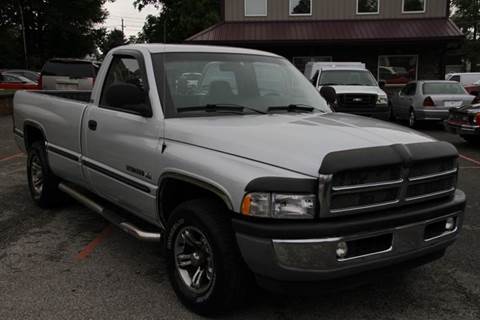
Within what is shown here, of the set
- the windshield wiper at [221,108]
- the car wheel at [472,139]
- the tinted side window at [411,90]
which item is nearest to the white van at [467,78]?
the tinted side window at [411,90]

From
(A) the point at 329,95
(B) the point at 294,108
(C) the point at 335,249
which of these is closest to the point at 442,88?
(A) the point at 329,95

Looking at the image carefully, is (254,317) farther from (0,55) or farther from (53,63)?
(0,55)

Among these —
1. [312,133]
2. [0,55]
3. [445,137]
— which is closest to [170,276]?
[312,133]

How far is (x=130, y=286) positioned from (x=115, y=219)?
0.70m

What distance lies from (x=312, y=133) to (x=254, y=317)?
51.2 inches

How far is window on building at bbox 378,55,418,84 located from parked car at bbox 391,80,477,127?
7.89 metres

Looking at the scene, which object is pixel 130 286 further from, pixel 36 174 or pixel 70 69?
pixel 70 69

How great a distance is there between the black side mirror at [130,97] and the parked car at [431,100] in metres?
12.4

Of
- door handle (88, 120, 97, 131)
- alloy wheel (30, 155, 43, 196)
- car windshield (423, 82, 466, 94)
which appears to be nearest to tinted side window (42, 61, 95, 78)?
alloy wheel (30, 155, 43, 196)

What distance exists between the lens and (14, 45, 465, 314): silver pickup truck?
300 cm

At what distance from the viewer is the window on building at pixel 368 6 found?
24.6 m

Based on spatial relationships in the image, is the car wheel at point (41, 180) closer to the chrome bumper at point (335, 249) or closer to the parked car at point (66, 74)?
the chrome bumper at point (335, 249)

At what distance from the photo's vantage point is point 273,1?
24688 mm

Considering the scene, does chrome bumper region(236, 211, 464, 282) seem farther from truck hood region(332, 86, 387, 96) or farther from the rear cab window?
the rear cab window
